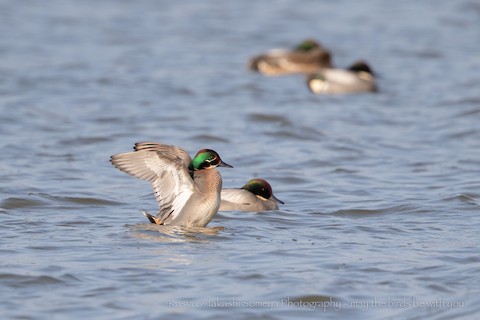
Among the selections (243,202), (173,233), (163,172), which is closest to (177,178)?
(163,172)

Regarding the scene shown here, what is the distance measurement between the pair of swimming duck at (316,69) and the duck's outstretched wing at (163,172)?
7897 mm

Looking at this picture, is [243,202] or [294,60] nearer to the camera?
[243,202]

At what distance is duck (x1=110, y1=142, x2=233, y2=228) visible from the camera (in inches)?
315

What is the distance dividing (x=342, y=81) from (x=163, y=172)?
8.42 metres

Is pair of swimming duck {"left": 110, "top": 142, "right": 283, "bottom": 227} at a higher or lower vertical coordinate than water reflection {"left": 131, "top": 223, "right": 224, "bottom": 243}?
→ higher

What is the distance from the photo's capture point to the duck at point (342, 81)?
15828 millimetres

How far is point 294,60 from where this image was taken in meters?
18.0

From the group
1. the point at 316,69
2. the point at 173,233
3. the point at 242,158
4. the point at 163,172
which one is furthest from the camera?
the point at 316,69

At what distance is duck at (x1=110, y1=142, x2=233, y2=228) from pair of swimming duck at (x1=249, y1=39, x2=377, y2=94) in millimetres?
7840

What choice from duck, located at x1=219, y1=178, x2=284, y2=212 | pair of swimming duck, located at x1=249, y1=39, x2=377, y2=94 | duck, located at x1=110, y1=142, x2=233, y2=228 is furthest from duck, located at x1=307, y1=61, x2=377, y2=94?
duck, located at x1=110, y1=142, x2=233, y2=228

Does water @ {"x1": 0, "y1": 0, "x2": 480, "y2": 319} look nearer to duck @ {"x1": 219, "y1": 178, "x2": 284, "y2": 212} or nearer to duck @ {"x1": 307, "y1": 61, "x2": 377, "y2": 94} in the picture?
duck @ {"x1": 219, "y1": 178, "x2": 284, "y2": 212}

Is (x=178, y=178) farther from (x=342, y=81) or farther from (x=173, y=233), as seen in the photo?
(x=342, y=81)

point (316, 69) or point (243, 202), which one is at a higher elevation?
point (316, 69)

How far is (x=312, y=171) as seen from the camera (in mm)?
10930
